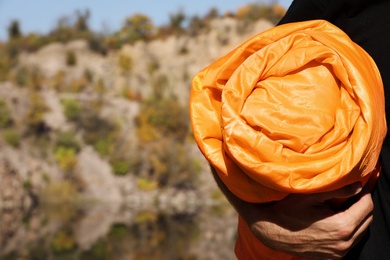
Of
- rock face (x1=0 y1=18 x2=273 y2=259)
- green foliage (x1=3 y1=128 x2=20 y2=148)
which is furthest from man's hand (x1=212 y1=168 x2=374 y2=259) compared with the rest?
green foliage (x1=3 y1=128 x2=20 y2=148)

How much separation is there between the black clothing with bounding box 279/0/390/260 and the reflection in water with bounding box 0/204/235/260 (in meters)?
10.4

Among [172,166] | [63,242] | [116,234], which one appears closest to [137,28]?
[172,166]

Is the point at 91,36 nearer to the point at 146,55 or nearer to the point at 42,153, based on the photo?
the point at 146,55

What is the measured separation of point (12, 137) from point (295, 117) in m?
27.1

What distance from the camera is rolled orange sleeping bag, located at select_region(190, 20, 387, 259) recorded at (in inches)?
70.5

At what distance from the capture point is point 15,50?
35.5 meters

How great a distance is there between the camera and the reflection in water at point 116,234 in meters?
13.0

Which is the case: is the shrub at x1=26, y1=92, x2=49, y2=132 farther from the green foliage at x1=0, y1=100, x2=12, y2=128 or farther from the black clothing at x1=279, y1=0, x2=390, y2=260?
the black clothing at x1=279, y1=0, x2=390, y2=260

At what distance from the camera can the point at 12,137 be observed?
1113 inches

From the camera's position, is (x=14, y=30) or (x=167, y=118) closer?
(x=167, y=118)

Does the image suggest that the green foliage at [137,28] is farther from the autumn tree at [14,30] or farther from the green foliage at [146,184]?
the green foliage at [146,184]

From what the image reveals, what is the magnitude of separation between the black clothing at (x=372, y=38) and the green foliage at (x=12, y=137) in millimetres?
26792

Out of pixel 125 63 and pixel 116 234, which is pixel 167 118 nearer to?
pixel 125 63

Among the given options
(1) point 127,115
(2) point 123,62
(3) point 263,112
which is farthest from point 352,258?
(2) point 123,62
